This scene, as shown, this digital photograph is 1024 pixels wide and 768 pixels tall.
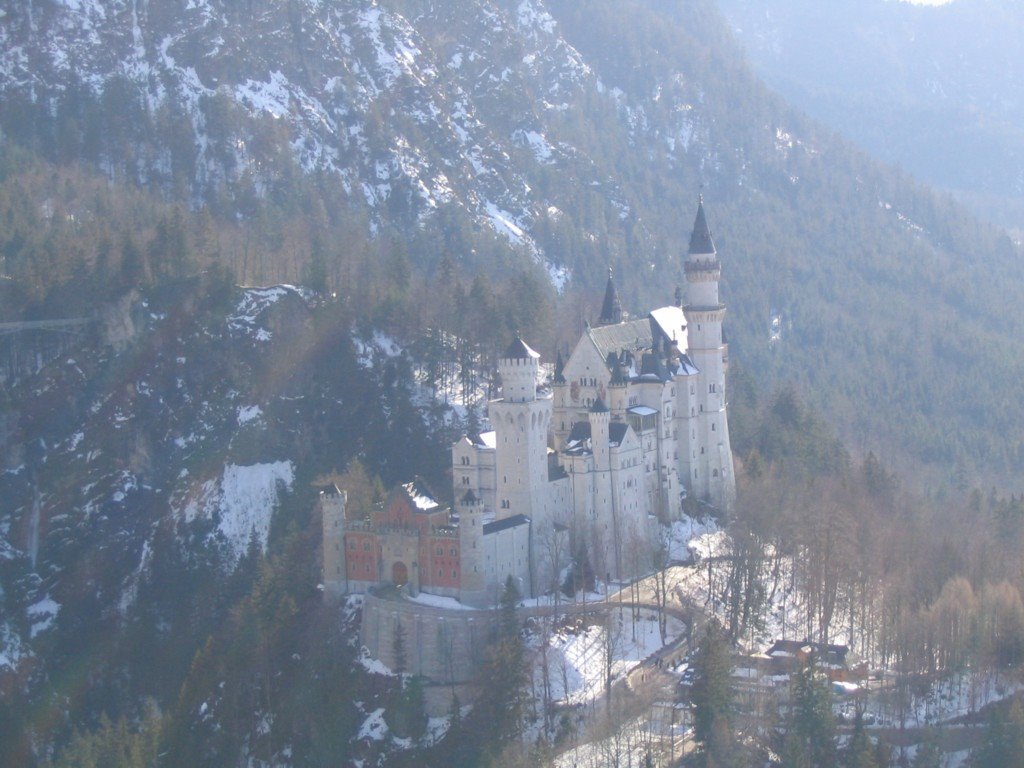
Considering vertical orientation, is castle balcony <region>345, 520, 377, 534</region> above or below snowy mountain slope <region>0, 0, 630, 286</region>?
below

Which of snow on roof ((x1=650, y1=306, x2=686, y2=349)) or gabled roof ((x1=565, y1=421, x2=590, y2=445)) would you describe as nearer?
gabled roof ((x1=565, y1=421, x2=590, y2=445))

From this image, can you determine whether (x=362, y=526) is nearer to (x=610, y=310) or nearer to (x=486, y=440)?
(x=486, y=440)

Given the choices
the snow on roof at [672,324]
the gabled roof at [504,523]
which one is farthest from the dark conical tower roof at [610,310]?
the gabled roof at [504,523]

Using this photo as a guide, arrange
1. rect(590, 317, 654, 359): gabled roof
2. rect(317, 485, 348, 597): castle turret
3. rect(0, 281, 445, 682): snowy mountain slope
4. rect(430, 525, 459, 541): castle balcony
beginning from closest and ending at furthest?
rect(430, 525, 459, 541): castle balcony
rect(317, 485, 348, 597): castle turret
rect(590, 317, 654, 359): gabled roof
rect(0, 281, 445, 682): snowy mountain slope

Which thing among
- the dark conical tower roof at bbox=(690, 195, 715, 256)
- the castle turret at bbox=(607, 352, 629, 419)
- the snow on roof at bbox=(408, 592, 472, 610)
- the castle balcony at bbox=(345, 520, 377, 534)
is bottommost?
the snow on roof at bbox=(408, 592, 472, 610)

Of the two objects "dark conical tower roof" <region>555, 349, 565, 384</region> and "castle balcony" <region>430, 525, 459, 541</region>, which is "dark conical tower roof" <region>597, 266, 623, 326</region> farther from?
"castle balcony" <region>430, 525, 459, 541</region>

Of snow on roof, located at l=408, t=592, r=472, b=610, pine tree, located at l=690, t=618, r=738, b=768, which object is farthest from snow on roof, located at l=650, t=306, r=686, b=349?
pine tree, located at l=690, t=618, r=738, b=768

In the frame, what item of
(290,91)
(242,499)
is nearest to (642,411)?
(242,499)

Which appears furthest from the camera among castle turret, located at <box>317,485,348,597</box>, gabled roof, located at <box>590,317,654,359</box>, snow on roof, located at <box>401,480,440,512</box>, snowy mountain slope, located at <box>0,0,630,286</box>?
snowy mountain slope, located at <box>0,0,630,286</box>
